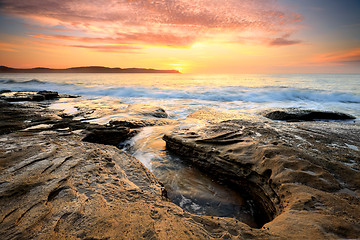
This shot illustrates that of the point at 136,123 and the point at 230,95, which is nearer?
the point at 136,123

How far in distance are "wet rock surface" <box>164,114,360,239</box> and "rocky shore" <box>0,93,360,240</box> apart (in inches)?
0.5

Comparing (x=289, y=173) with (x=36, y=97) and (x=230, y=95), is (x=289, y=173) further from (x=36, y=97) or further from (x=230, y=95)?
(x=230, y=95)

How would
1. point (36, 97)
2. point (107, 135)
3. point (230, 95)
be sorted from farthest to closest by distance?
point (230, 95) → point (36, 97) → point (107, 135)

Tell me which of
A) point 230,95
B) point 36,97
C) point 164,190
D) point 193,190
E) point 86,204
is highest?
point 230,95

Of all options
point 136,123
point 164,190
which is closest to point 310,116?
point 136,123

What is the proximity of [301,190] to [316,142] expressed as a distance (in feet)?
7.55

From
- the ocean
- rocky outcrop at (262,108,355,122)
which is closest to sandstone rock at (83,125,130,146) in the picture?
the ocean

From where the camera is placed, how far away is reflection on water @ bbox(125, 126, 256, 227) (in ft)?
8.77

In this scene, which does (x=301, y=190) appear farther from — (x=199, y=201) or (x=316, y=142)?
(x=316, y=142)

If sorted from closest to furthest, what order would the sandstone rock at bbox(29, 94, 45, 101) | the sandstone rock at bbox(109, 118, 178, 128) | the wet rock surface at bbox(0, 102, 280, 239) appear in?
the wet rock surface at bbox(0, 102, 280, 239), the sandstone rock at bbox(109, 118, 178, 128), the sandstone rock at bbox(29, 94, 45, 101)

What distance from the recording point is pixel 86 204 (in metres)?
1.79

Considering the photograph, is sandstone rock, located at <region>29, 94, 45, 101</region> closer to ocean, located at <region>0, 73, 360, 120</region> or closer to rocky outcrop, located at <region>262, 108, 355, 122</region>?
ocean, located at <region>0, 73, 360, 120</region>

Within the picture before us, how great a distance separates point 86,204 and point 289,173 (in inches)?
105

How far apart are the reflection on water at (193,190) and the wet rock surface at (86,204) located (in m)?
0.67
